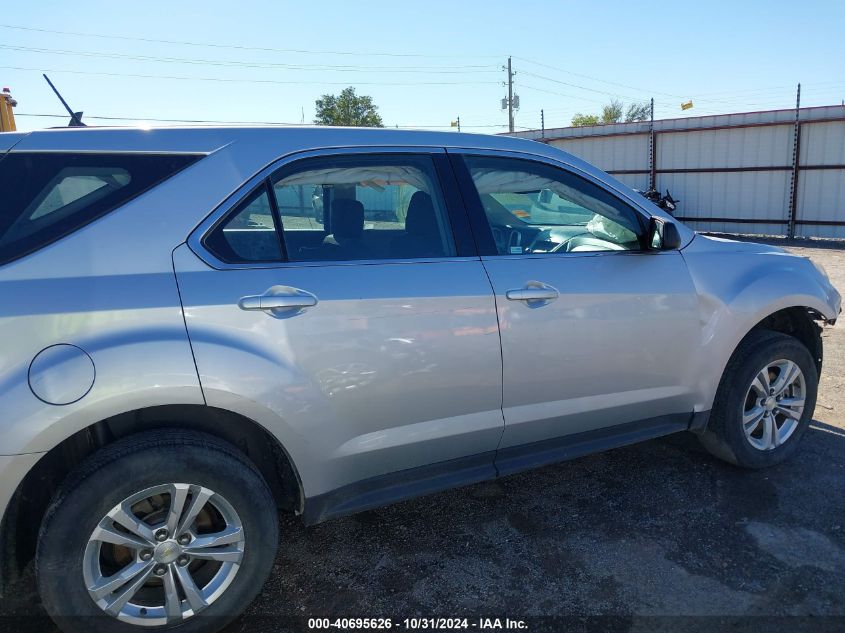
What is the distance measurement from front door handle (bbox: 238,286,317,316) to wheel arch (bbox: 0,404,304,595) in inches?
16.3

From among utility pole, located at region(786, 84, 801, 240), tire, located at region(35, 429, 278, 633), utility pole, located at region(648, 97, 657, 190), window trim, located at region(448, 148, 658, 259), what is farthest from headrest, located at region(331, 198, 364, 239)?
utility pole, located at region(648, 97, 657, 190)

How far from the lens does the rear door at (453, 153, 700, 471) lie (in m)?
2.83

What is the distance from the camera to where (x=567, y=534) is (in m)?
3.11

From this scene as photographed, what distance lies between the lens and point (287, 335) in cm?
234

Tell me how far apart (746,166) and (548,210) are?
14633mm

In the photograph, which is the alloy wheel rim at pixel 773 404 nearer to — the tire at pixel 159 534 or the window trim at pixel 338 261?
the window trim at pixel 338 261

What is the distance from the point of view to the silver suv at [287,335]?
2096mm

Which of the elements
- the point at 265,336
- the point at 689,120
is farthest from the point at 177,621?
the point at 689,120

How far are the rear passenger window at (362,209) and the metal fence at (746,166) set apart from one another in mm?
14777

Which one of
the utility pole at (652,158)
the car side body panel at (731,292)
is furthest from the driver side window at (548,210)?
the utility pole at (652,158)

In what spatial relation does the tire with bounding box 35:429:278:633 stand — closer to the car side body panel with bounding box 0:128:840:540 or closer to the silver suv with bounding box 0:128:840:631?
the silver suv with bounding box 0:128:840:631

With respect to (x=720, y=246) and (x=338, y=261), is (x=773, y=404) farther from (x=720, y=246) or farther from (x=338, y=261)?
(x=338, y=261)

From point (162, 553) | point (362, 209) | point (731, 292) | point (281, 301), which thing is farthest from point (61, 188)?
point (731, 292)

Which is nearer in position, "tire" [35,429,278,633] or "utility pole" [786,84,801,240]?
"tire" [35,429,278,633]
